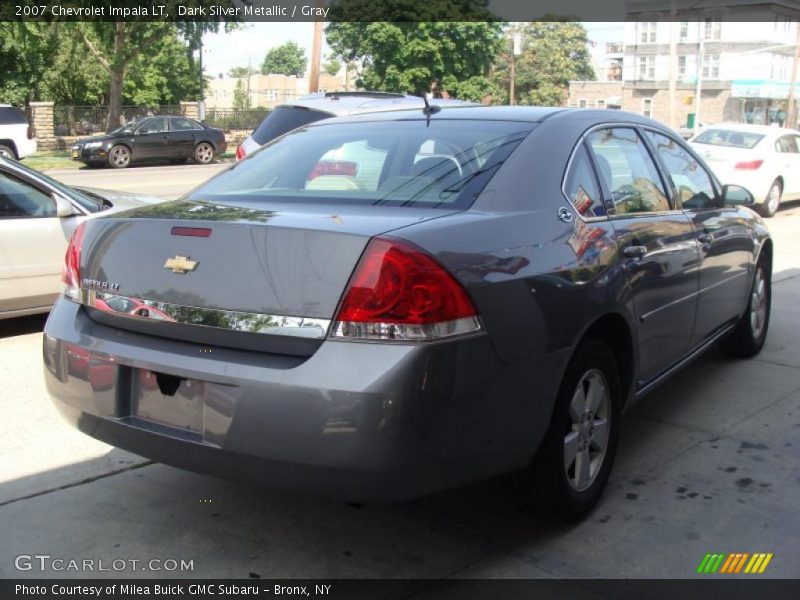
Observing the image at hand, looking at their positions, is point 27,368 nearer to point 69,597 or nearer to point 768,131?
point 69,597

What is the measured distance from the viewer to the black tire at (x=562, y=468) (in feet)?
10.7

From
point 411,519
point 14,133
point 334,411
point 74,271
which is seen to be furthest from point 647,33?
point 334,411

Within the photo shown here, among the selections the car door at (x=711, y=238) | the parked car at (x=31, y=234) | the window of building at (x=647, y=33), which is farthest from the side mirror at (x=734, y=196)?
the window of building at (x=647, y=33)

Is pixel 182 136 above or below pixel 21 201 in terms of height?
above

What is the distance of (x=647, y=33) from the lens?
7488 cm

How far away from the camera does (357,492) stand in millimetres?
2723

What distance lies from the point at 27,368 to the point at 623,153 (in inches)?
158

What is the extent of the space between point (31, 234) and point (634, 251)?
182 inches

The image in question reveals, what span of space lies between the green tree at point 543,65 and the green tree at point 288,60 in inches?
2754

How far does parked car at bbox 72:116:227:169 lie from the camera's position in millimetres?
26594

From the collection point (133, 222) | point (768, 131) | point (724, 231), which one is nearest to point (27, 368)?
point (133, 222)

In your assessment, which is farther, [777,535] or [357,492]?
[777,535]

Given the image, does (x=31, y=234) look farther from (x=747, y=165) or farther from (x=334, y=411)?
(x=747, y=165)

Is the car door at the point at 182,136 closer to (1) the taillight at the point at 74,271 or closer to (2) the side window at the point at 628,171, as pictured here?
(2) the side window at the point at 628,171
